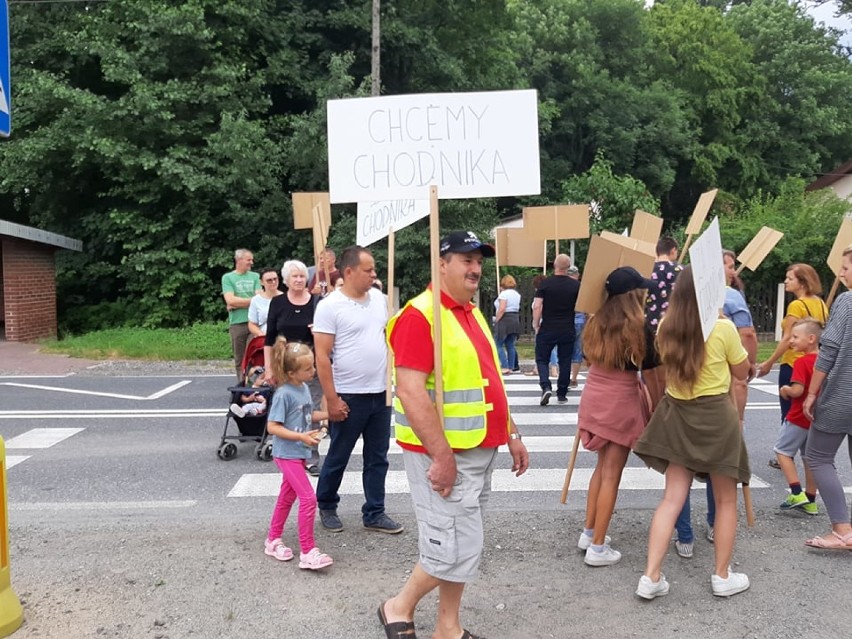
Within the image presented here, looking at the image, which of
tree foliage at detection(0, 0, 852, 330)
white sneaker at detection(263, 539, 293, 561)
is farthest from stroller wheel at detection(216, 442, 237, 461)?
tree foliage at detection(0, 0, 852, 330)

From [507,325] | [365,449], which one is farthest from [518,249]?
[365,449]

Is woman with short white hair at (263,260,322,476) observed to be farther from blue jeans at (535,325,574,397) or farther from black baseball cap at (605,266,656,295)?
blue jeans at (535,325,574,397)

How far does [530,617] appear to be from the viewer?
398cm

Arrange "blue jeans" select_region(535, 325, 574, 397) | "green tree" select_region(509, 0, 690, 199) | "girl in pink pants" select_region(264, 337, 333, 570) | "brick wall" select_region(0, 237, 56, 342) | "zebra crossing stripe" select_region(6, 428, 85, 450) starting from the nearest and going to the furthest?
"girl in pink pants" select_region(264, 337, 333, 570), "zebra crossing stripe" select_region(6, 428, 85, 450), "blue jeans" select_region(535, 325, 574, 397), "brick wall" select_region(0, 237, 56, 342), "green tree" select_region(509, 0, 690, 199)

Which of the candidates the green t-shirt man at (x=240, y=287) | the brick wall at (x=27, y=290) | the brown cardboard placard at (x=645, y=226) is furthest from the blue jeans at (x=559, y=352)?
the brick wall at (x=27, y=290)

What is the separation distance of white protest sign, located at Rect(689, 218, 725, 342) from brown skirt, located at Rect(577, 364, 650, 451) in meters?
0.61

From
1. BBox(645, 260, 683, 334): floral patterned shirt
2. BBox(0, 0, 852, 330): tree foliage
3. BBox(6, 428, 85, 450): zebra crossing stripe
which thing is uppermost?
BBox(0, 0, 852, 330): tree foliage

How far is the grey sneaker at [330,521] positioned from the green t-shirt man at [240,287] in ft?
14.8

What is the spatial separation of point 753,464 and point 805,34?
4030cm

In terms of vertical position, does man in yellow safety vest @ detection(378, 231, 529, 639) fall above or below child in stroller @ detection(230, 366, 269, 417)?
above

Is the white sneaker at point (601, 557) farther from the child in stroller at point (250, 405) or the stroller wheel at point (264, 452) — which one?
the child in stroller at point (250, 405)

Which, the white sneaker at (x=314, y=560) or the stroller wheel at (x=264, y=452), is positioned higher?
the stroller wheel at (x=264, y=452)

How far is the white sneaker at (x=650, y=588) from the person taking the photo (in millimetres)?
4117

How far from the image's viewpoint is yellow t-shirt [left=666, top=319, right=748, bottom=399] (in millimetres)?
4102
